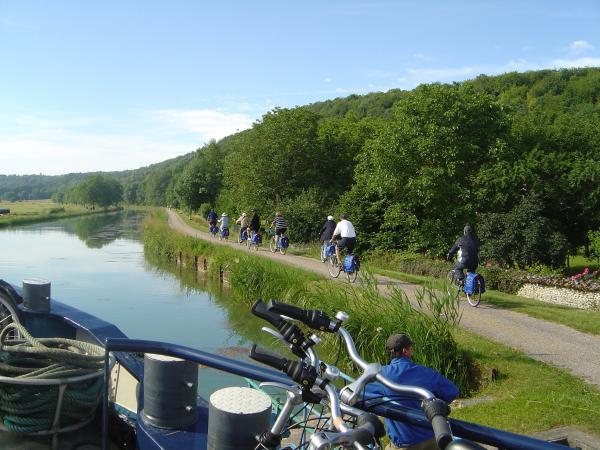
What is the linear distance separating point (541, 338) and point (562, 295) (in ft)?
14.4

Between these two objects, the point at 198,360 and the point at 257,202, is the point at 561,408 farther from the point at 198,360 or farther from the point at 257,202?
the point at 257,202

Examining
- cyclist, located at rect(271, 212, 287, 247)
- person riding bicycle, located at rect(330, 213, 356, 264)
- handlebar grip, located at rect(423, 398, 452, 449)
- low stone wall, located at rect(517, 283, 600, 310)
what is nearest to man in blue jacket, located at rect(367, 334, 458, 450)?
handlebar grip, located at rect(423, 398, 452, 449)

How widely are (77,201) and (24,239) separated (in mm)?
93692

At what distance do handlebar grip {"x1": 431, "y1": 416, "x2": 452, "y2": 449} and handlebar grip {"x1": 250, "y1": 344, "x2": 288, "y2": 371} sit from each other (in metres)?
0.54

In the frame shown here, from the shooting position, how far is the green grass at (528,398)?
5191mm

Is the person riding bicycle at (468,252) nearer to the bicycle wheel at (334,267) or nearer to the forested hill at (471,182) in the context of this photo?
the bicycle wheel at (334,267)

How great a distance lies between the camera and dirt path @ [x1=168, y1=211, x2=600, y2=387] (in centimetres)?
717

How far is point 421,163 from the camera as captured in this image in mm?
21531

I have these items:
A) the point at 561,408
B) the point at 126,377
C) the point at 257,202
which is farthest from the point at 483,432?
the point at 257,202

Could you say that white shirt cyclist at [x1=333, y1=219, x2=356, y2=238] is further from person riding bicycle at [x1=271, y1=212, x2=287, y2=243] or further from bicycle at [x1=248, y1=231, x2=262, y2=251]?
bicycle at [x1=248, y1=231, x2=262, y2=251]

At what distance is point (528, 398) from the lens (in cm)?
589

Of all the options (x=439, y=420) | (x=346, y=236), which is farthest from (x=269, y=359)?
(x=346, y=236)

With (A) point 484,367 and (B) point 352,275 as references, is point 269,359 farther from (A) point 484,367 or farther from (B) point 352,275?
(B) point 352,275

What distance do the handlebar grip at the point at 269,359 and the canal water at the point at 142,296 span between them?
210 inches
